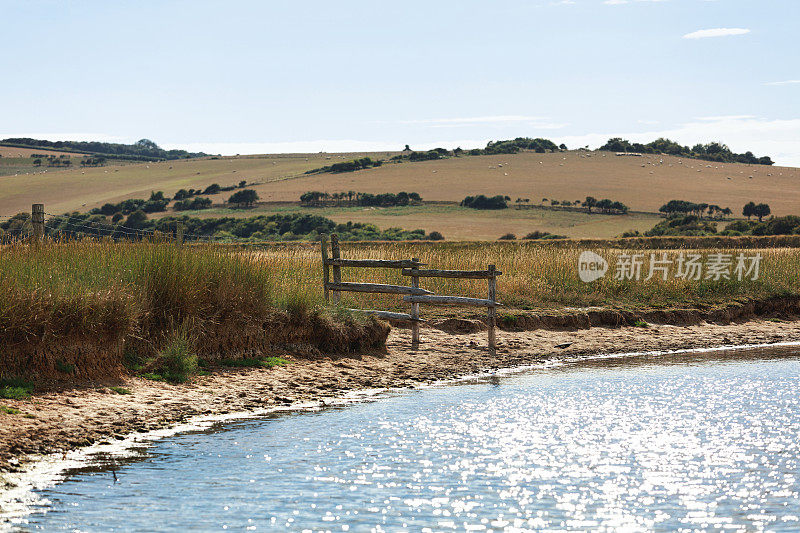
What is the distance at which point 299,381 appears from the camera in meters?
14.5

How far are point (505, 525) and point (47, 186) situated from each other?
126788mm

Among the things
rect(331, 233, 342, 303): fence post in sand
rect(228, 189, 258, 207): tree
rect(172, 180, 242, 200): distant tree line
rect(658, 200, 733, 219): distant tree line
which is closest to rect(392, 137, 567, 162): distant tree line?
rect(172, 180, 242, 200): distant tree line

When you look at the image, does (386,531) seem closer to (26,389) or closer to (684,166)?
(26,389)

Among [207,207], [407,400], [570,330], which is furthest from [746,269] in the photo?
[207,207]

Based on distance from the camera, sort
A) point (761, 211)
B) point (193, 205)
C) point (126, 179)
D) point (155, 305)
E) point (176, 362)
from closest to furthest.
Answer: point (176, 362) → point (155, 305) → point (761, 211) → point (193, 205) → point (126, 179)

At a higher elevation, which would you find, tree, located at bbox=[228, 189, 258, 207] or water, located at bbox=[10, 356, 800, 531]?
tree, located at bbox=[228, 189, 258, 207]

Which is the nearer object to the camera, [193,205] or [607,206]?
[607,206]

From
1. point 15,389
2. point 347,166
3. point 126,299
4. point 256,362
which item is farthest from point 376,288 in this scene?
point 347,166

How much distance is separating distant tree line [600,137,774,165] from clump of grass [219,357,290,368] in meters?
145

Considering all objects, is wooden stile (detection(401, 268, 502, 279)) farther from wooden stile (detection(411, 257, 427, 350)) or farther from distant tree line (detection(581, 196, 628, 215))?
distant tree line (detection(581, 196, 628, 215))

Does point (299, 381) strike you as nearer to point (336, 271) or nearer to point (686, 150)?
point (336, 271)

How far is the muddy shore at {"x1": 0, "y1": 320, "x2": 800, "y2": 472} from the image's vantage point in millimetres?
10523

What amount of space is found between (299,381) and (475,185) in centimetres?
10198

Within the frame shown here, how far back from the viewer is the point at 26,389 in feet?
37.4
